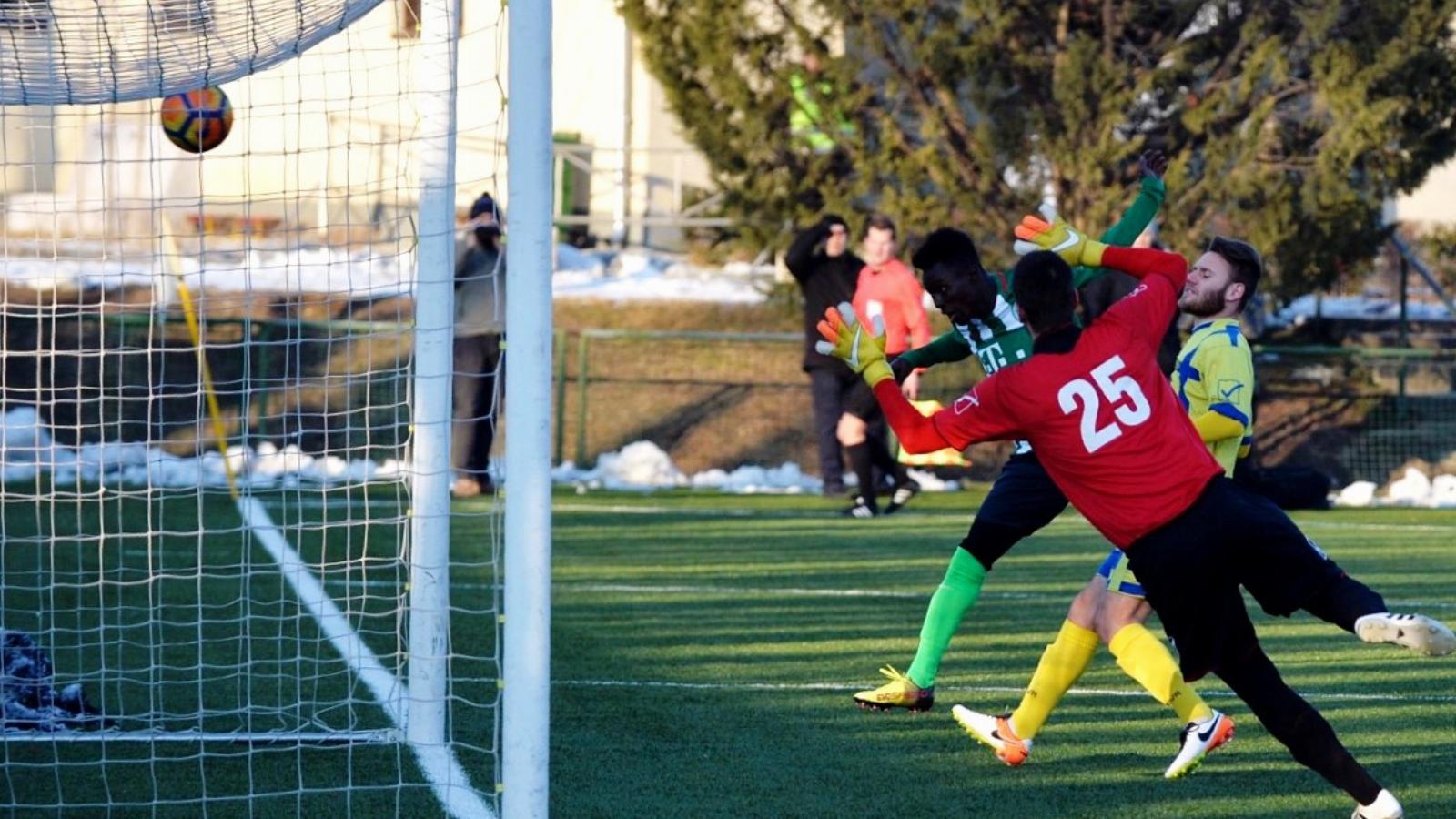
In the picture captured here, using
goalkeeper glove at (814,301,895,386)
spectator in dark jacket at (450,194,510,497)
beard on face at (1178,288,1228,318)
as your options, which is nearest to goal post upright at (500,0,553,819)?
goalkeeper glove at (814,301,895,386)

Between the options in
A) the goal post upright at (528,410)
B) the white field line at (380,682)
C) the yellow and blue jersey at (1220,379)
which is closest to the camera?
the goal post upright at (528,410)

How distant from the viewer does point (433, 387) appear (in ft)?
19.6

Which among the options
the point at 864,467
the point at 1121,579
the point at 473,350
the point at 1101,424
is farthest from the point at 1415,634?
the point at 473,350

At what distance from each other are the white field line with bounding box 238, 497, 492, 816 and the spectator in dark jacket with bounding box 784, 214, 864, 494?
4828 mm

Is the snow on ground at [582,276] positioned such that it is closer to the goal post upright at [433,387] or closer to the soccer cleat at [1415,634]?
the goal post upright at [433,387]

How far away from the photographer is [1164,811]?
5.44 meters

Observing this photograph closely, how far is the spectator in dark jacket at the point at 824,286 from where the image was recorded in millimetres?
14266

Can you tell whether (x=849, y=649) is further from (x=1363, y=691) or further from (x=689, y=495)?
(x=689, y=495)

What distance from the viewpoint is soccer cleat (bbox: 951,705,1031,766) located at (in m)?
5.96

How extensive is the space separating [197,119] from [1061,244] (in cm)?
352

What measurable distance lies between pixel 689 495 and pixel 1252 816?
10.8 m

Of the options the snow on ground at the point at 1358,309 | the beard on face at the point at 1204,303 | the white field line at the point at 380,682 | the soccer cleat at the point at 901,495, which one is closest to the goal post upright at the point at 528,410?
the white field line at the point at 380,682

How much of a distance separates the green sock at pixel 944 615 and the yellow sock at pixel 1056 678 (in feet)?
2.54

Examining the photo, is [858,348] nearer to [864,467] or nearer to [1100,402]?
[1100,402]
